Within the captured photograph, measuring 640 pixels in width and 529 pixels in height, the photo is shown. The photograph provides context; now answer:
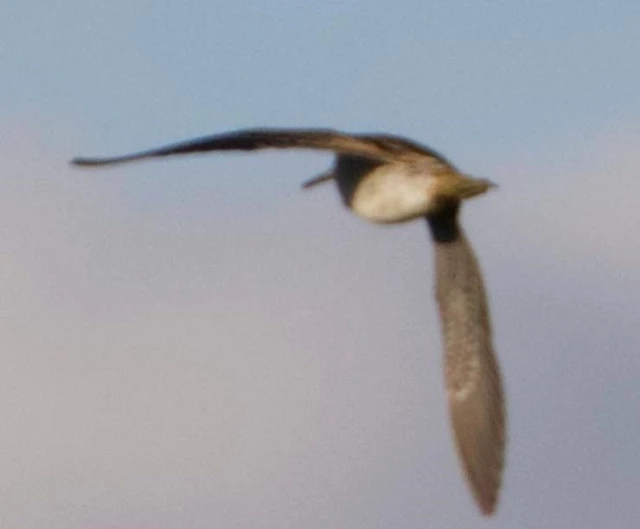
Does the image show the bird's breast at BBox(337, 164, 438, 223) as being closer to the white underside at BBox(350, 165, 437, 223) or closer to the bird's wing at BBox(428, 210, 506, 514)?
the white underside at BBox(350, 165, 437, 223)

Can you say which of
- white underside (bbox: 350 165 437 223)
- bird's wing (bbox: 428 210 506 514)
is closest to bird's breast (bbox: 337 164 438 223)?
white underside (bbox: 350 165 437 223)

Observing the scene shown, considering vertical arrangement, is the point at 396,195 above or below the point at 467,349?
above

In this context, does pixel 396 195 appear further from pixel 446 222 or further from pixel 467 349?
pixel 467 349

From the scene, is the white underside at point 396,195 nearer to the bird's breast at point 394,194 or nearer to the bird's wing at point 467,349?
the bird's breast at point 394,194

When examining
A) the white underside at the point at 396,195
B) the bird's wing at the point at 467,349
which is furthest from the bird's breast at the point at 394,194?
the bird's wing at the point at 467,349

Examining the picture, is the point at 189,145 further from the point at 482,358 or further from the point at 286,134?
the point at 482,358

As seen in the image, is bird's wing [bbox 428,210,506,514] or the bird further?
bird's wing [bbox 428,210,506,514]

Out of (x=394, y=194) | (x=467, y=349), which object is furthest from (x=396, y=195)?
(x=467, y=349)
